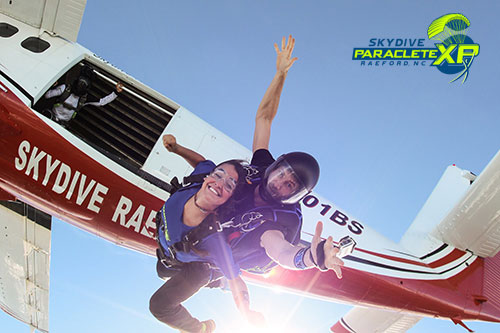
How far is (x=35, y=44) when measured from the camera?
263 inches

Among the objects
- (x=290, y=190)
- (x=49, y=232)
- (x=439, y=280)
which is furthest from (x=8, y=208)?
(x=439, y=280)

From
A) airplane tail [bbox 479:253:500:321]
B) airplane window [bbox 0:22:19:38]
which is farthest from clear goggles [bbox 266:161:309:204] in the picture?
airplane window [bbox 0:22:19:38]

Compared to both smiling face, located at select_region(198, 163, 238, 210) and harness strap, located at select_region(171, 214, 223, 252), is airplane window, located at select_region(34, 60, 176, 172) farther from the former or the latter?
smiling face, located at select_region(198, 163, 238, 210)

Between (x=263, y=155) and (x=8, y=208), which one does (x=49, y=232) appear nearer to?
(x=8, y=208)

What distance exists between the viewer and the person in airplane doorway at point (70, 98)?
6.16 meters

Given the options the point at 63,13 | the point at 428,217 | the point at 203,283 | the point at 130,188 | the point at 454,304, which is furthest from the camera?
the point at 428,217

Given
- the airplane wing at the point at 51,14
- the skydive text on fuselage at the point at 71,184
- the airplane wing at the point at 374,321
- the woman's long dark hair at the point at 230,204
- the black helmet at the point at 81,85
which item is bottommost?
the airplane wing at the point at 374,321

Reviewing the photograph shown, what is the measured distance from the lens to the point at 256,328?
2.89m

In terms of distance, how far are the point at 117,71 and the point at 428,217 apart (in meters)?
5.83

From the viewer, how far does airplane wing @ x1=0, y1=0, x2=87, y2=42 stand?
6957mm

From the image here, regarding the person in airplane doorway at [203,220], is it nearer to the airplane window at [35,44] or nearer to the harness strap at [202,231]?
the harness strap at [202,231]

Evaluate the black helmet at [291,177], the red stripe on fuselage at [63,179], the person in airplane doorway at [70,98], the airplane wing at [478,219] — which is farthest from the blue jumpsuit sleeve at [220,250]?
the person in airplane doorway at [70,98]

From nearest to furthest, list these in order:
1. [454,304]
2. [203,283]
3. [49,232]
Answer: [203,283] → [454,304] → [49,232]

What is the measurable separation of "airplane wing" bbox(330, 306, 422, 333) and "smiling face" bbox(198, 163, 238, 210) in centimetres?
507
